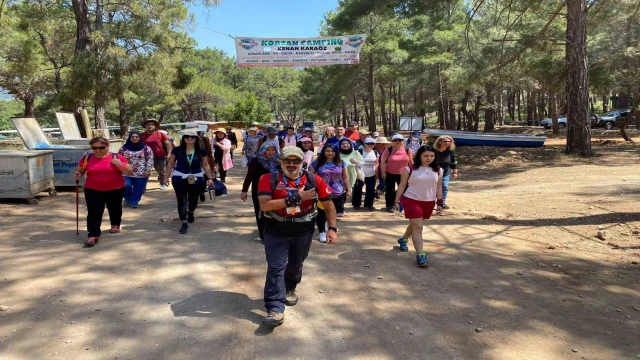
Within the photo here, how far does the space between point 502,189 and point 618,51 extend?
40.2 ft

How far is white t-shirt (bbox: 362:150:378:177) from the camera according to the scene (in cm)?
805

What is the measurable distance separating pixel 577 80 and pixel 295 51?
9.10 meters

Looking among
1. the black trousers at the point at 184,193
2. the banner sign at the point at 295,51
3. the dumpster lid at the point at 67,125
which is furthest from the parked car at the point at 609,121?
the black trousers at the point at 184,193

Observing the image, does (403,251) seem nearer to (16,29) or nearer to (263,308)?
(263,308)

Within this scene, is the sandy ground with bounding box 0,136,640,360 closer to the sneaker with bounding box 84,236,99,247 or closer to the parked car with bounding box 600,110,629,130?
the sneaker with bounding box 84,236,99,247

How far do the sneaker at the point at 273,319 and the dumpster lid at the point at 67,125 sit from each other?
10413 millimetres

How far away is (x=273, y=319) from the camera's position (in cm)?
340

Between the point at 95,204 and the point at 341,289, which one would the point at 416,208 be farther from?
the point at 95,204

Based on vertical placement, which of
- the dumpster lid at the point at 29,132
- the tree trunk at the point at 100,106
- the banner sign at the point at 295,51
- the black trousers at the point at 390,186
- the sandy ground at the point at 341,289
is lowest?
the sandy ground at the point at 341,289

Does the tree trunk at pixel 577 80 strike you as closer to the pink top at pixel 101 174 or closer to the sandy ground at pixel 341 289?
the sandy ground at pixel 341 289

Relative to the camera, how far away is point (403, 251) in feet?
18.6

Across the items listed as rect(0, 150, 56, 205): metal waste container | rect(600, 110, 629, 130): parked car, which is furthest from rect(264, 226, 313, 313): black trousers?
rect(600, 110, 629, 130): parked car

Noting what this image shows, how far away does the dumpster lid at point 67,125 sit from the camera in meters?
11.5

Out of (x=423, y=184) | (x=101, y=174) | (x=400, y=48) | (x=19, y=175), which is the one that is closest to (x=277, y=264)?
(x=423, y=184)
